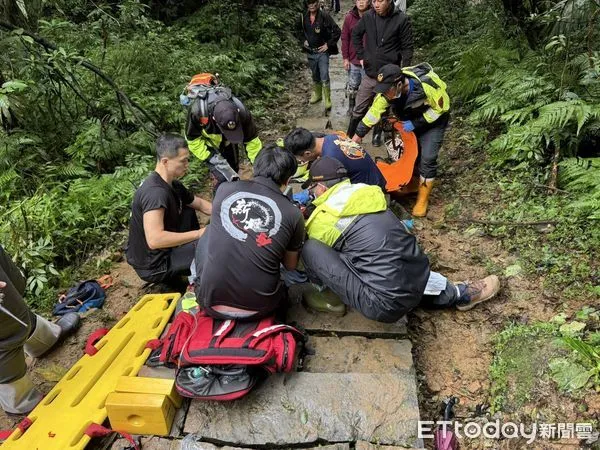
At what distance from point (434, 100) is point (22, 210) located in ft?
15.5

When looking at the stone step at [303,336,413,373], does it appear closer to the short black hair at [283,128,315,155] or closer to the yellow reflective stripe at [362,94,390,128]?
the short black hair at [283,128,315,155]

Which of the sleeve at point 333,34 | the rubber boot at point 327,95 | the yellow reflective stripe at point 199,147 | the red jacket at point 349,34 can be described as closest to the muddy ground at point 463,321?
the yellow reflective stripe at point 199,147

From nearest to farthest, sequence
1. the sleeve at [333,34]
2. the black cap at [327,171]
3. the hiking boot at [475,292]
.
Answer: the black cap at [327,171]
the hiking boot at [475,292]
the sleeve at [333,34]

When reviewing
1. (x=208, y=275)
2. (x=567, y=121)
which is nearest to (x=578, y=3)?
(x=567, y=121)

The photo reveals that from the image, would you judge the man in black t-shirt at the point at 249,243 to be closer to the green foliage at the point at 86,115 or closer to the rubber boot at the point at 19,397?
the rubber boot at the point at 19,397

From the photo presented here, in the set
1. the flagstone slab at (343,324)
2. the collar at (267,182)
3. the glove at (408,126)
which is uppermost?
the collar at (267,182)

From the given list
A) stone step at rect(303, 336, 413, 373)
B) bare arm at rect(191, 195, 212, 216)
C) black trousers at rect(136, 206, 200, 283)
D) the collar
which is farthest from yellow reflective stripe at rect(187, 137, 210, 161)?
stone step at rect(303, 336, 413, 373)

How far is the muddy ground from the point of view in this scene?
116 inches

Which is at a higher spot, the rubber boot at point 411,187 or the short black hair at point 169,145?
the short black hair at point 169,145

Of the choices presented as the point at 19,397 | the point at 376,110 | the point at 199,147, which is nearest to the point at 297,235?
the point at 199,147

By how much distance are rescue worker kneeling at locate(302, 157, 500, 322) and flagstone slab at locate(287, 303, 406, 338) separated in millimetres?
227

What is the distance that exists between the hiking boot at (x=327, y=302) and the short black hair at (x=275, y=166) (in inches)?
40.6

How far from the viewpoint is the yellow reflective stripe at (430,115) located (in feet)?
15.8

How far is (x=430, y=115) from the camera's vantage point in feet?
15.9
